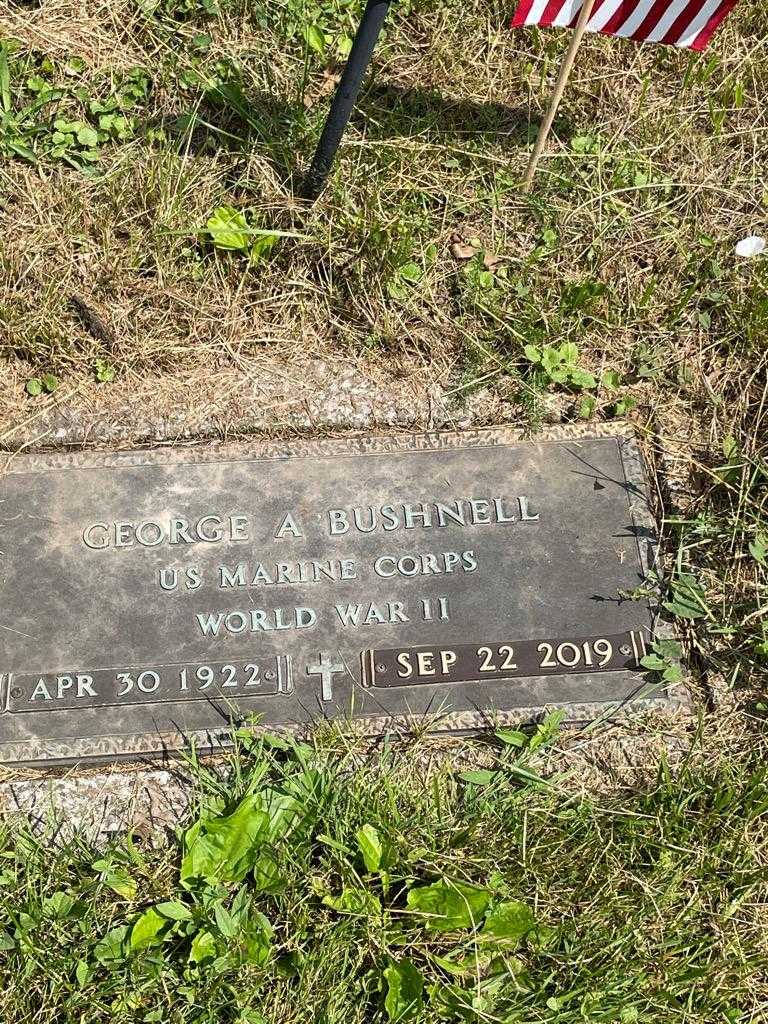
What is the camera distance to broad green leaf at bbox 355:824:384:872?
2.04 m

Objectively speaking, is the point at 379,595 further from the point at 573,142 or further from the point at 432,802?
the point at 573,142

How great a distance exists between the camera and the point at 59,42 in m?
2.84

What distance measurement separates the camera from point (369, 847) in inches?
80.4

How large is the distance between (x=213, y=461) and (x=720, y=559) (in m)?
1.36

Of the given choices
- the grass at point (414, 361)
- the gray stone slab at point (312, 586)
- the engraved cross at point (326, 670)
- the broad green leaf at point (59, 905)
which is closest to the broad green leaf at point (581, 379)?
the grass at point (414, 361)

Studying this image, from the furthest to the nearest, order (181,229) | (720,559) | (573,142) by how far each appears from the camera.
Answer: (573,142) → (181,229) → (720,559)

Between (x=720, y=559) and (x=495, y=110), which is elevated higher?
(x=495, y=110)

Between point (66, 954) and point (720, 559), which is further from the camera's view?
point (720, 559)

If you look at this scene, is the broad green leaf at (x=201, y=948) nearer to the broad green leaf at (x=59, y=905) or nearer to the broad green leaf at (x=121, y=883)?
the broad green leaf at (x=121, y=883)

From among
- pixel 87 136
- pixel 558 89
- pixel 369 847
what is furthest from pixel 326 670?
pixel 87 136

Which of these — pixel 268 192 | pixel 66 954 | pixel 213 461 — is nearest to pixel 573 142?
pixel 268 192

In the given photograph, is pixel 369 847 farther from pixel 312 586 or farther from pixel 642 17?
pixel 642 17

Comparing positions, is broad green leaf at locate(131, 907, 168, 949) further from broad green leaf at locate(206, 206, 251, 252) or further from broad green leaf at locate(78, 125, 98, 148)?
broad green leaf at locate(78, 125, 98, 148)

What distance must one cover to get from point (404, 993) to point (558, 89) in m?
2.27
